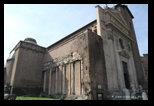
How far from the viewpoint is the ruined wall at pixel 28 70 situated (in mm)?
16328

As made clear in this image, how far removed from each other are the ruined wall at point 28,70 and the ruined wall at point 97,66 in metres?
9.29

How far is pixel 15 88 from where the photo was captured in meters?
15.8

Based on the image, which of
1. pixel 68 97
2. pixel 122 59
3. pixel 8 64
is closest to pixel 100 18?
pixel 122 59

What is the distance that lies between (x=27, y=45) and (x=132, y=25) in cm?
1881

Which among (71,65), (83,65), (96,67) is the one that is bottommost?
(96,67)

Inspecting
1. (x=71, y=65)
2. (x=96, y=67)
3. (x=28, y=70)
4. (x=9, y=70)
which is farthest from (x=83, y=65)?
(x=9, y=70)

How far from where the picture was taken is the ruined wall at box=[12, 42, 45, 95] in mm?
16328

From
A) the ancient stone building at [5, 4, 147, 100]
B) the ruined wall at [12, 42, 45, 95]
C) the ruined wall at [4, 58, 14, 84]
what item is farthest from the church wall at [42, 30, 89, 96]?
the ruined wall at [4, 58, 14, 84]

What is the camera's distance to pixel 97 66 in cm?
1251

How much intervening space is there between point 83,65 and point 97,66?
131 centimetres

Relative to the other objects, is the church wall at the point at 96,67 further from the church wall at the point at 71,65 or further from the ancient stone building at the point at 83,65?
the church wall at the point at 71,65

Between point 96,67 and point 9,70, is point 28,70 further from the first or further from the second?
point 96,67

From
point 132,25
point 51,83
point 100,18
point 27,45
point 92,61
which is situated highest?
point 132,25
